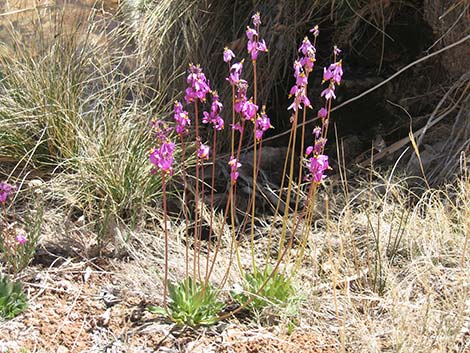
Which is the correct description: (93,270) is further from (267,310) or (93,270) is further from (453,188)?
(453,188)

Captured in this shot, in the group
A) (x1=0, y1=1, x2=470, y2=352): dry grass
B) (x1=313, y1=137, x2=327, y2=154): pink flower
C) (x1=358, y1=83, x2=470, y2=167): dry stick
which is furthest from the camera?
(x1=358, y1=83, x2=470, y2=167): dry stick

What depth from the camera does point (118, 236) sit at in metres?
3.21

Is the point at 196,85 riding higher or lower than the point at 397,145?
higher

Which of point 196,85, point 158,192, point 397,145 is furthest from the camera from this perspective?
point 397,145

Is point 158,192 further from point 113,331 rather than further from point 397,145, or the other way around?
point 397,145

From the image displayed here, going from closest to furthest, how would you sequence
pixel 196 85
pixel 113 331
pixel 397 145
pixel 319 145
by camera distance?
pixel 196 85
pixel 319 145
pixel 113 331
pixel 397 145

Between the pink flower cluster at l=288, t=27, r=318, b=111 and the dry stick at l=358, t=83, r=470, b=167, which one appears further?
the dry stick at l=358, t=83, r=470, b=167

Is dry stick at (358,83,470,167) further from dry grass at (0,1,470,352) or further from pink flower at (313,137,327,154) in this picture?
pink flower at (313,137,327,154)

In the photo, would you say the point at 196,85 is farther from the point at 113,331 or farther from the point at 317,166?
the point at 113,331

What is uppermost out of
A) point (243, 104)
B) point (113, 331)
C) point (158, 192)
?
point (243, 104)

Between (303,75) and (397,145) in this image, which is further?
(397,145)

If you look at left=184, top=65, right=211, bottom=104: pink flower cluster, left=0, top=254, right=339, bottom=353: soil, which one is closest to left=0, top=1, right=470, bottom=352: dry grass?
left=0, top=254, right=339, bottom=353: soil

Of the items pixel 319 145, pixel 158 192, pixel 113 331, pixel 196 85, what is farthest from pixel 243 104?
pixel 158 192

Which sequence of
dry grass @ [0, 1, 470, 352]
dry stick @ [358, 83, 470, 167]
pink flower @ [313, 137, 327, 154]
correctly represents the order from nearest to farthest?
1. pink flower @ [313, 137, 327, 154]
2. dry grass @ [0, 1, 470, 352]
3. dry stick @ [358, 83, 470, 167]
